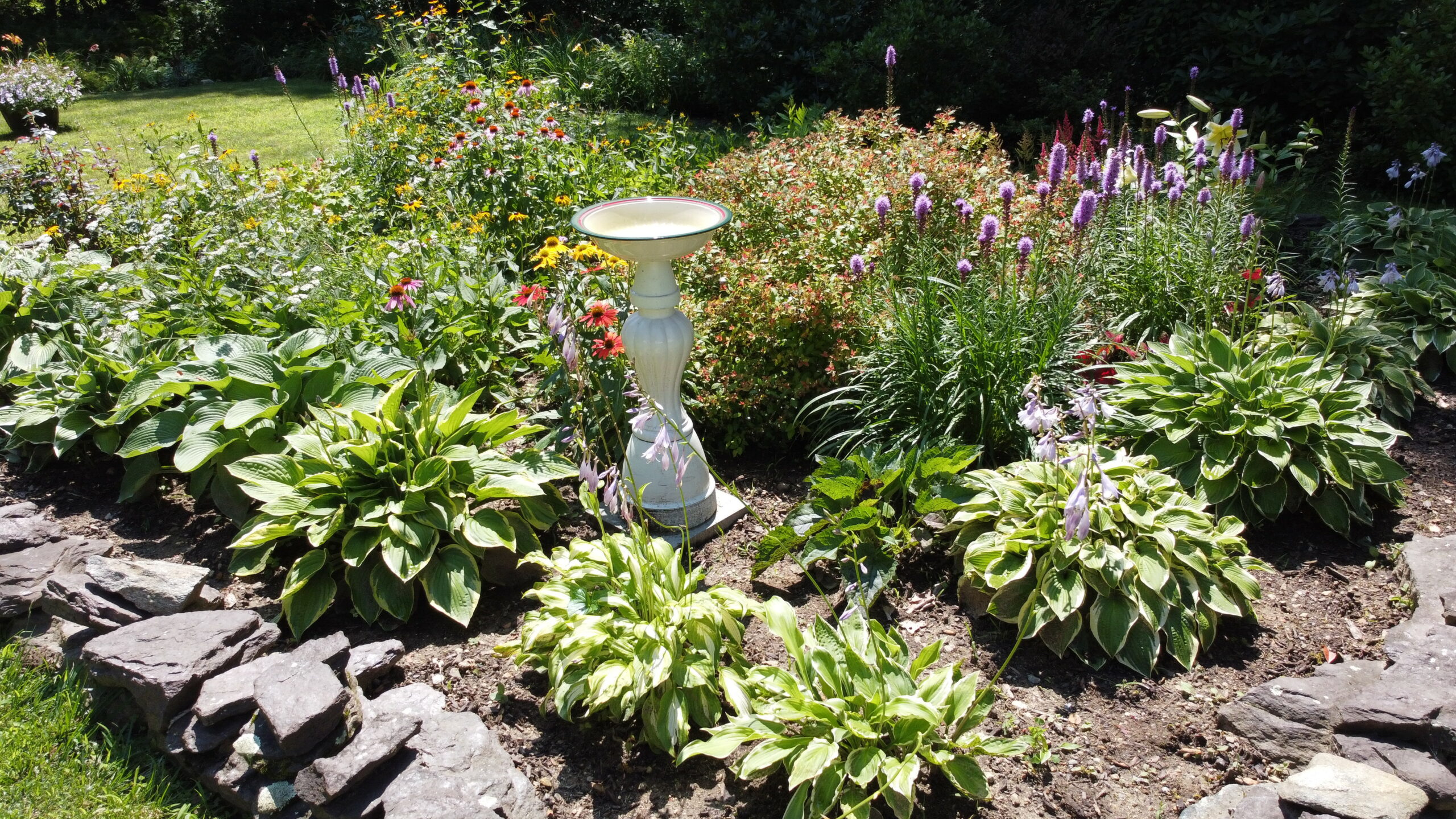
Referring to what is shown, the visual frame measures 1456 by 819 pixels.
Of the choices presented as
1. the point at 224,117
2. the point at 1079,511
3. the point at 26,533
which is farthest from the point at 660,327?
the point at 224,117

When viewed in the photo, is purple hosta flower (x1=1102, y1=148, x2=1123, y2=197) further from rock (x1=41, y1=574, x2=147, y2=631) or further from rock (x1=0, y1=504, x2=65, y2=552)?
rock (x1=0, y1=504, x2=65, y2=552)

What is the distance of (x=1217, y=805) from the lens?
2455 mm

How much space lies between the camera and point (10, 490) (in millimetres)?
4277

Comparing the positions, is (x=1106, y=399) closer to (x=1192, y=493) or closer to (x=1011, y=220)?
(x=1192, y=493)

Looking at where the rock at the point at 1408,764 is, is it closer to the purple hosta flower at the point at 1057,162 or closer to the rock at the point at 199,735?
the purple hosta flower at the point at 1057,162

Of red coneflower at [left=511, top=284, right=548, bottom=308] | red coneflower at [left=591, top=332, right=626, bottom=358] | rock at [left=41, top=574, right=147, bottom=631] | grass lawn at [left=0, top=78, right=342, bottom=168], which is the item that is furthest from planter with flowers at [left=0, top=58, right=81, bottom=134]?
red coneflower at [left=591, top=332, right=626, bottom=358]

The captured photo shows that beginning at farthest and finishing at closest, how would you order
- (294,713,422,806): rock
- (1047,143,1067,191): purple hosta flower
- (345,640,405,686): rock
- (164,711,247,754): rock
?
(1047,143,1067,191): purple hosta flower
(345,640,405,686): rock
(164,711,247,754): rock
(294,713,422,806): rock

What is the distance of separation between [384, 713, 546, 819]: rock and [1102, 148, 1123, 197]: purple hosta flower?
11.3 ft

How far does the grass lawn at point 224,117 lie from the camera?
32.7 ft

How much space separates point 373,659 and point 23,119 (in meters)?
11.0

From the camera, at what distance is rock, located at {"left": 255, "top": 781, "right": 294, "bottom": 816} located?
260cm

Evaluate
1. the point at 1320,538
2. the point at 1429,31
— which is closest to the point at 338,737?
the point at 1320,538

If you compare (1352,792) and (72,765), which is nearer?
(1352,792)

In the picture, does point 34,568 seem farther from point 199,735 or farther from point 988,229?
point 988,229
